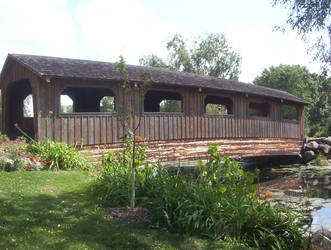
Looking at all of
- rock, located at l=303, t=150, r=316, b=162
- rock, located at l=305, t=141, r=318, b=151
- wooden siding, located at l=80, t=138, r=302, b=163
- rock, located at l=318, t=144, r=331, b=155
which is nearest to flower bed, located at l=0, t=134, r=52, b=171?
wooden siding, located at l=80, t=138, r=302, b=163

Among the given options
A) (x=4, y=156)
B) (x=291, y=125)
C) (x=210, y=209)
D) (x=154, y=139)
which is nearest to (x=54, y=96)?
(x=4, y=156)

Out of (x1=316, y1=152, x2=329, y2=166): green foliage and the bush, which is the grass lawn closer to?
the bush

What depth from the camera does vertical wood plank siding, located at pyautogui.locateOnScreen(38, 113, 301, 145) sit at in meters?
9.10

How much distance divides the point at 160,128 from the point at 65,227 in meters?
7.69

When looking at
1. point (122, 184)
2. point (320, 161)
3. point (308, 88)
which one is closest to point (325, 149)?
point (320, 161)

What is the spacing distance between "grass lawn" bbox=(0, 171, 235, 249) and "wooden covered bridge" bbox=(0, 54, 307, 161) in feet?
7.96

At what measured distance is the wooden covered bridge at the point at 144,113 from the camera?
9094 mm

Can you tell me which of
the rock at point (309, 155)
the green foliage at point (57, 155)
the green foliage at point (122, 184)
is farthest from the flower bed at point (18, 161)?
the rock at point (309, 155)

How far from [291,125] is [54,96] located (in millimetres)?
13266

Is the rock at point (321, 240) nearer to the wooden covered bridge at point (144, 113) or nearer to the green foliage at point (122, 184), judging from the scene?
the green foliage at point (122, 184)

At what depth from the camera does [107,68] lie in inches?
428

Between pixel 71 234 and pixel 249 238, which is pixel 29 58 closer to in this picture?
pixel 71 234

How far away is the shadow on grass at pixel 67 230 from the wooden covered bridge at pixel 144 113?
2.67 metres

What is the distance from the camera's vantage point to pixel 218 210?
4.21m
